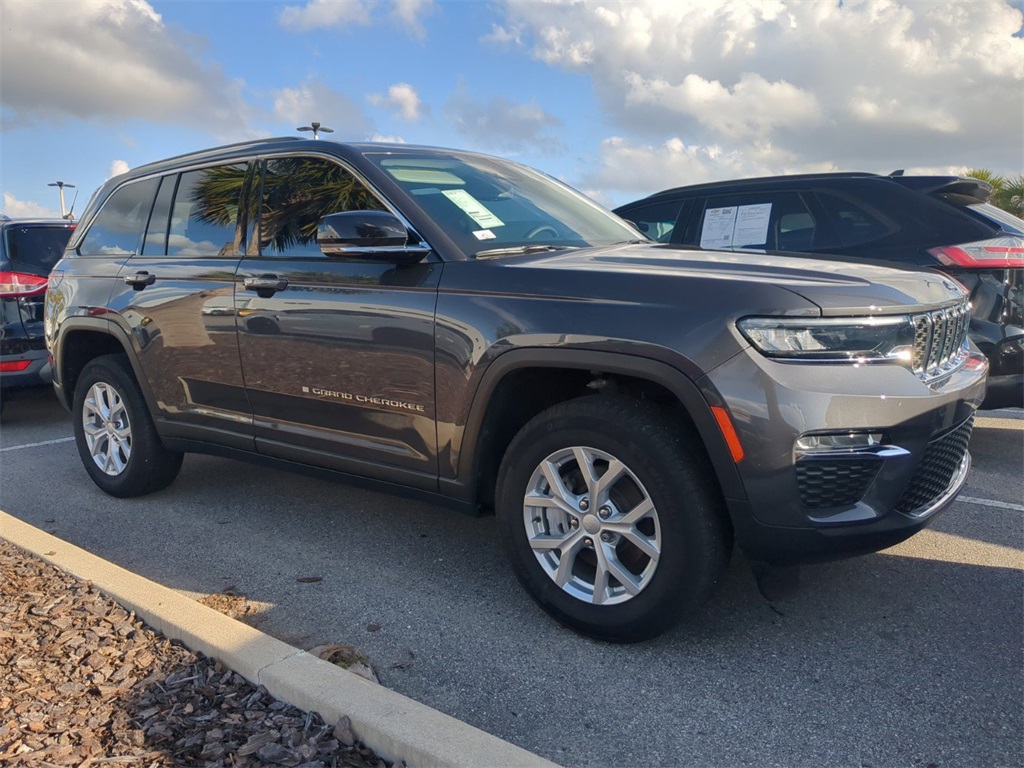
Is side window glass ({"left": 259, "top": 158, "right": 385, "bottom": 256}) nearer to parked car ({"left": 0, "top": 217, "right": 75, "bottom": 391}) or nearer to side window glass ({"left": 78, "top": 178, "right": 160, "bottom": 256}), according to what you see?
side window glass ({"left": 78, "top": 178, "right": 160, "bottom": 256})

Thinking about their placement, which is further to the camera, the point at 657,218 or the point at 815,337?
the point at 657,218

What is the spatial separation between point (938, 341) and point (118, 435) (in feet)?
14.1

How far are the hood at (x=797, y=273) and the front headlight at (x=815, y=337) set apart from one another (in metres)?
0.04

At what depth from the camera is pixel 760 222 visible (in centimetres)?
616

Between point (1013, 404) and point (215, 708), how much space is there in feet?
15.1

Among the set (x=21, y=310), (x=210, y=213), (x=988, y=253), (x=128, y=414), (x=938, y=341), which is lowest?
(x=128, y=414)

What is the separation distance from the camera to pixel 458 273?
3.29 meters

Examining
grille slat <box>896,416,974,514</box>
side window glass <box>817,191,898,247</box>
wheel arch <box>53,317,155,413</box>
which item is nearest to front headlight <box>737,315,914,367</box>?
grille slat <box>896,416,974,514</box>

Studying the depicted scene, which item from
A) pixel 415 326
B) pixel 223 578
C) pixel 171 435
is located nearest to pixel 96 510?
pixel 171 435

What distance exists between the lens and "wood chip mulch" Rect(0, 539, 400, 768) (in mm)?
2320

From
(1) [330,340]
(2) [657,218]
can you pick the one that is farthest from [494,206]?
(2) [657,218]

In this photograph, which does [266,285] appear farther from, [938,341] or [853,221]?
[853,221]

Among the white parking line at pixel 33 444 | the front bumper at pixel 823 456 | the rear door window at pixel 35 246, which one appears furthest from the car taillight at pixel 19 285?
the front bumper at pixel 823 456

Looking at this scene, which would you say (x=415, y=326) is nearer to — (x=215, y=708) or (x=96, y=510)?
(x=215, y=708)
